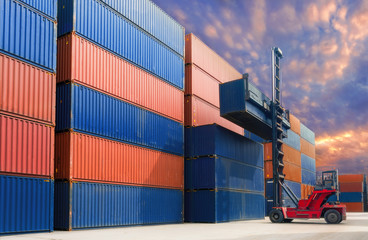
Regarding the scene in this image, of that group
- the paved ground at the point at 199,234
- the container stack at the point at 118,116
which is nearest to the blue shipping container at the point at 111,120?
the container stack at the point at 118,116

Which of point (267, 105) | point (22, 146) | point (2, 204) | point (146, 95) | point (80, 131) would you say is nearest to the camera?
point (2, 204)

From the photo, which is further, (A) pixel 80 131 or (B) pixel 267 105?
(B) pixel 267 105

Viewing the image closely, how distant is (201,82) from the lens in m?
33.7

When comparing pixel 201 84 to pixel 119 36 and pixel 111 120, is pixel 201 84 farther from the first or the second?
pixel 111 120

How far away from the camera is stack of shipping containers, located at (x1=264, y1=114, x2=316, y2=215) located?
1966 inches

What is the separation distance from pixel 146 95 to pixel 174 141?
4.55 meters

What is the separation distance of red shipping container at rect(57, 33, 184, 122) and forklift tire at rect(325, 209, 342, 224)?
12.4 meters

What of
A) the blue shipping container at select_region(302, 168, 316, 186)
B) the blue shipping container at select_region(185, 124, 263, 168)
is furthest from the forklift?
the blue shipping container at select_region(302, 168, 316, 186)

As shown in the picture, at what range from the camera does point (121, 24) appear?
25.3m

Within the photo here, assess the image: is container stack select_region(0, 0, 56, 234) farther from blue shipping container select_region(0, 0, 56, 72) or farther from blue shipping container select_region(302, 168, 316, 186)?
blue shipping container select_region(302, 168, 316, 186)

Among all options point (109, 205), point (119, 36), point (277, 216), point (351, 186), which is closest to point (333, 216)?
point (277, 216)

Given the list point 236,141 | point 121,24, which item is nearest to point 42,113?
point 121,24

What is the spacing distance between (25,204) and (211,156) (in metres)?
15.2

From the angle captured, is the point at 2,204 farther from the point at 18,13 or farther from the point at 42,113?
the point at 18,13
